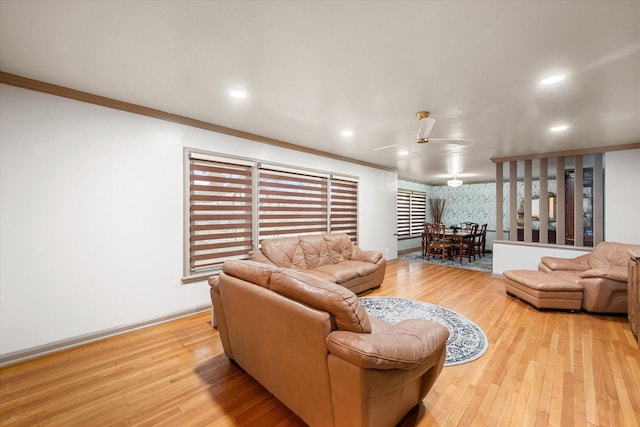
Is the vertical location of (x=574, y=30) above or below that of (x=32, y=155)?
above

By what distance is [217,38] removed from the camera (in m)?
1.79

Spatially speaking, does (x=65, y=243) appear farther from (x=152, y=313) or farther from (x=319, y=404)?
(x=319, y=404)

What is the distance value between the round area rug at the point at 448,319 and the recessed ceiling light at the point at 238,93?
296 cm

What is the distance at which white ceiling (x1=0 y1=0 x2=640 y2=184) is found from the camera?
5.06ft

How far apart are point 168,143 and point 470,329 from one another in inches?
164

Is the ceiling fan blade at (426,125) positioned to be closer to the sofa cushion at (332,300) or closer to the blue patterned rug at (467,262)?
the sofa cushion at (332,300)

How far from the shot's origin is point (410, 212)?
352 inches

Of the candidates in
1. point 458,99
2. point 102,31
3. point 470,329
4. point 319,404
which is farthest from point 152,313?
point 458,99

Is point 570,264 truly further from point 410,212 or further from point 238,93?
point 238,93

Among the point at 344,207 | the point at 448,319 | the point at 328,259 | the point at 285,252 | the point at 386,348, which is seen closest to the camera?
the point at 386,348

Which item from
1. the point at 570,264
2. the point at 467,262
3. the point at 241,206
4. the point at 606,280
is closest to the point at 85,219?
the point at 241,206

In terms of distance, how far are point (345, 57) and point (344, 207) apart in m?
3.79

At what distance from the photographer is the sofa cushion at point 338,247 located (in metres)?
4.61

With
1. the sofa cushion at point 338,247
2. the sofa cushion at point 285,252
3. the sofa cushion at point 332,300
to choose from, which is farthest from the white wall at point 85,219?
the sofa cushion at point 332,300
